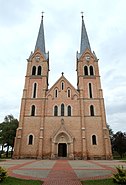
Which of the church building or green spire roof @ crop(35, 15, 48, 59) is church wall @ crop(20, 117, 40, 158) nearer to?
the church building

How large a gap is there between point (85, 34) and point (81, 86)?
1710 cm

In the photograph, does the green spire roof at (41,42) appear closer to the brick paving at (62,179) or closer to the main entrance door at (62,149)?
the main entrance door at (62,149)

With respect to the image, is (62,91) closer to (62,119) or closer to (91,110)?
(62,119)

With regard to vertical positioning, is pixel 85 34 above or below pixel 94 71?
above

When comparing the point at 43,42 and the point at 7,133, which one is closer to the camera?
the point at 7,133

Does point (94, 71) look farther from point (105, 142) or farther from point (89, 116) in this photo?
point (105, 142)

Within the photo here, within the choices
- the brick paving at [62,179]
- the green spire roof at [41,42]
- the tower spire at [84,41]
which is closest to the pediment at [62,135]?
the green spire roof at [41,42]

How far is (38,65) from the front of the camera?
37.8 meters

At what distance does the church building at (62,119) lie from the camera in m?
29.5

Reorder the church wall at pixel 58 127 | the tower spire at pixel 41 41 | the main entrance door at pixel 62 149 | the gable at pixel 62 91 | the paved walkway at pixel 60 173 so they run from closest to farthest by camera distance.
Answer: the paved walkway at pixel 60 173 → the church wall at pixel 58 127 → the main entrance door at pixel 62 149 → the gable at pixel 62 91 → the tower spire at pixel 41 41

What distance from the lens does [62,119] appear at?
31281mm

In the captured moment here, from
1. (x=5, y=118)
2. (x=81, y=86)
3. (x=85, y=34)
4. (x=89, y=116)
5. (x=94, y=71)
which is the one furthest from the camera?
(x=5, y=118)

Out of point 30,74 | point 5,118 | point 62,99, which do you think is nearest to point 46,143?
point 62,99

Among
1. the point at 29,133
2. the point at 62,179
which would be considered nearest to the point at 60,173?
the point at 62,179
